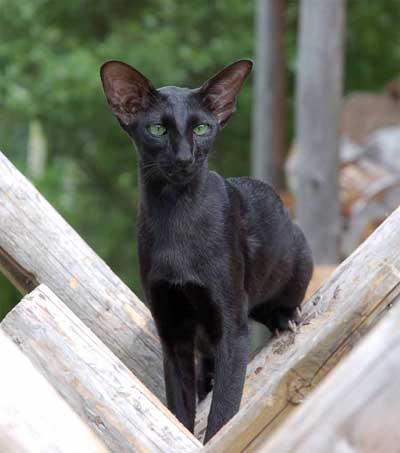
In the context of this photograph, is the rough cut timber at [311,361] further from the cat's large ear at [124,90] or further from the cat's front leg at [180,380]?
the cat's large ear at [124,90]

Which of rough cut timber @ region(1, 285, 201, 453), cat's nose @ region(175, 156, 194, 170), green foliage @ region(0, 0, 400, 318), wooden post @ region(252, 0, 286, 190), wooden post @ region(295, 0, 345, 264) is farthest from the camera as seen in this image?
green foliage @ region(0, 0, 400, 318)

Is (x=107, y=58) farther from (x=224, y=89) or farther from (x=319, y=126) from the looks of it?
(x=224, y=89)

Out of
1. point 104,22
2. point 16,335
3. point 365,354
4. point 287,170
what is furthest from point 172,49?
point 365,354

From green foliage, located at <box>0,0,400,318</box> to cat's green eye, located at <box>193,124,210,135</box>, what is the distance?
19.6 ft

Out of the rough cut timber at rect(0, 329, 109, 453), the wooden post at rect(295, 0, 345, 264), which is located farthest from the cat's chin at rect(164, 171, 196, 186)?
the wooden post at rect(295, 0, 345, 264)

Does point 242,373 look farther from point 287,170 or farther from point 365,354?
point 287,170

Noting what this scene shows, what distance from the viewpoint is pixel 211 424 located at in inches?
111

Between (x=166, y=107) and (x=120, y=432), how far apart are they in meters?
1.00

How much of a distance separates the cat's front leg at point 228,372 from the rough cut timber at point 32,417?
719 mm

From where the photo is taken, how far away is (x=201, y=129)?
2912mm

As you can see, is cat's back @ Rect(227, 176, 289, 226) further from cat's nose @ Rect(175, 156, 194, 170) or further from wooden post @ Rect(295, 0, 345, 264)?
wooden post @ Rect(295, 0, 345, 264)

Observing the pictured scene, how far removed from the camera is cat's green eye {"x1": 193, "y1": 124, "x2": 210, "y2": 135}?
2.90m

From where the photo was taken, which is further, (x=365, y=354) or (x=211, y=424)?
(x=211, y=424)

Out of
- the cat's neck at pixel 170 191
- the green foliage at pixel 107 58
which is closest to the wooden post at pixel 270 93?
the green foliage at pixel 107 58
